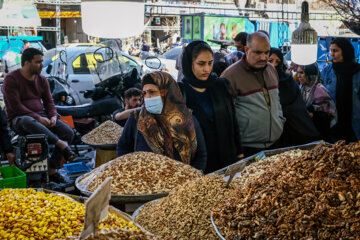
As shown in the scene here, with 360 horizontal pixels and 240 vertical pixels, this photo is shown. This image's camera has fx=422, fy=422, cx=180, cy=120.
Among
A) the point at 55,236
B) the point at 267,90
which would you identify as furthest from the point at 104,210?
the point at 267,90

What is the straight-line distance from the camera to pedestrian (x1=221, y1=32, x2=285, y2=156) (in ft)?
11.0

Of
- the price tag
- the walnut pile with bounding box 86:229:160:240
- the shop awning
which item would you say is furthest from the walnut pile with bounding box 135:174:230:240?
the shop awning

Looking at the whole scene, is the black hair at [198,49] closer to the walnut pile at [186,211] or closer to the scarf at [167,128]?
the scarf at [167,128]

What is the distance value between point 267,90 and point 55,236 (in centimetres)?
229

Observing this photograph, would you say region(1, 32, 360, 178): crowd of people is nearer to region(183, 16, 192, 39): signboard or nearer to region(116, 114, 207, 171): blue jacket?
region(116, 114, 207, 171): blue jacket

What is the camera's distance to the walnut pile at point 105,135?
13.6 ft

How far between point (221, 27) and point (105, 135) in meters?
11.0

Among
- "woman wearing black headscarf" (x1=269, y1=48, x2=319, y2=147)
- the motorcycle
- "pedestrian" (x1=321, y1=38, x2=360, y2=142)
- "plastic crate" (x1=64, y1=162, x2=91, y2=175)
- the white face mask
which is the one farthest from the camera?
the motorcycle

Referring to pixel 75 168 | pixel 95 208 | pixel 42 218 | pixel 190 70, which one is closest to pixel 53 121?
pixel 75 168

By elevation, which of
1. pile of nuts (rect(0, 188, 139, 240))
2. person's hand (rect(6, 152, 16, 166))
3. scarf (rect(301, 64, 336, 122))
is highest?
scarf (rect(301, 64, 336, 122))

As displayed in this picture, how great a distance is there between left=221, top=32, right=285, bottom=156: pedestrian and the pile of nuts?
1.79 metres

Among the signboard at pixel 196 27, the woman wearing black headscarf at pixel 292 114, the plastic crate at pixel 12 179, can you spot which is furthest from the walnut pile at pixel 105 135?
the signboard at pixel 196 27

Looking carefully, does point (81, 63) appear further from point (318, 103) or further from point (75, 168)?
point (318, 103)

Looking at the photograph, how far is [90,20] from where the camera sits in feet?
5.98
